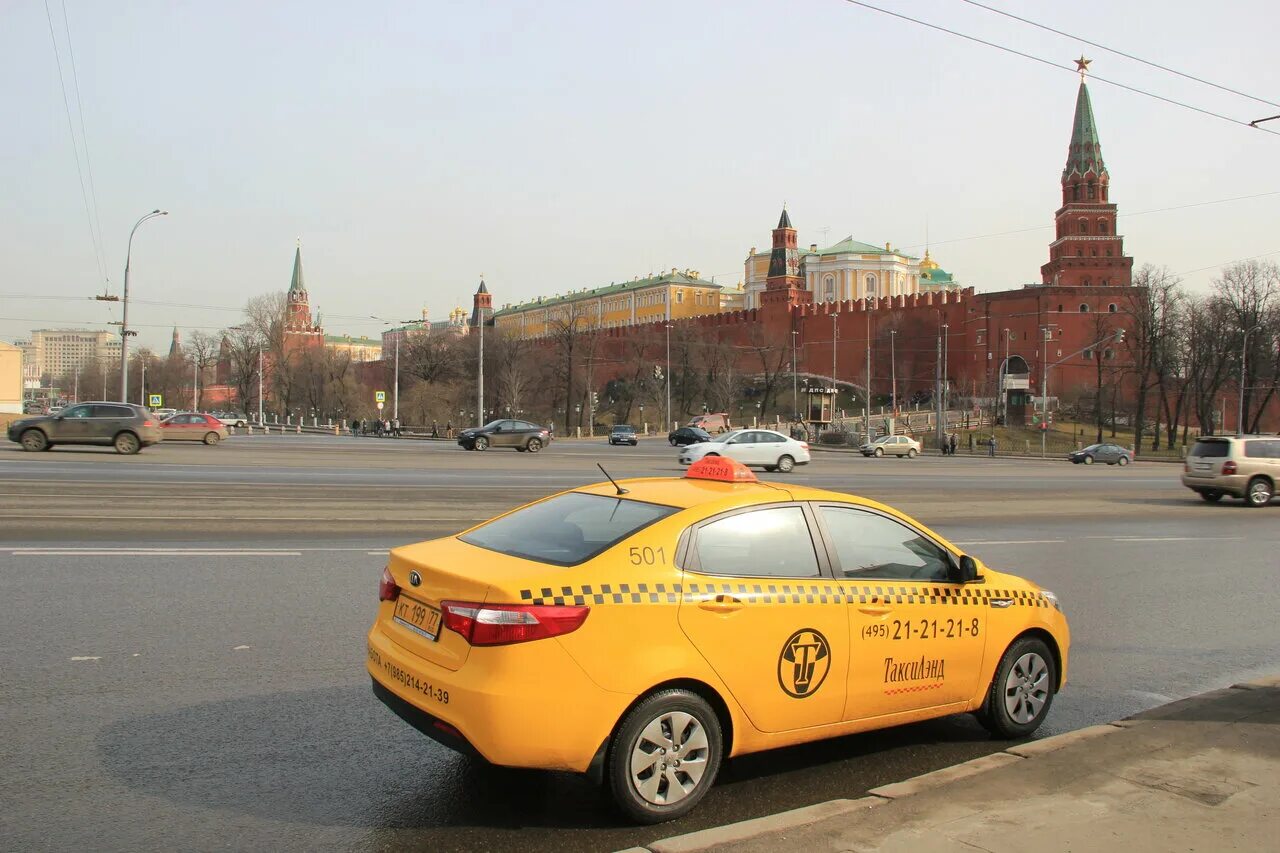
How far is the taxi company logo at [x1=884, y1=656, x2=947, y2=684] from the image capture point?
506 cm

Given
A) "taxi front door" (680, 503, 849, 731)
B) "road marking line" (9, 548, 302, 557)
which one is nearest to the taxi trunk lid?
"taxi front door" (680, 503, 849, 731)

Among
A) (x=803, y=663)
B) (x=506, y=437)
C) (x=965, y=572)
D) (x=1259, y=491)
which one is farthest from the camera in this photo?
(x=506, y=437)

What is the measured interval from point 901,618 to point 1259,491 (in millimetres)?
22323

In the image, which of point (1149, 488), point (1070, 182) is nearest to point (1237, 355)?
point (1070, 182)

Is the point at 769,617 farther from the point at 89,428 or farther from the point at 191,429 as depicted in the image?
the point at 191,429

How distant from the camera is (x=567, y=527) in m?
4.98

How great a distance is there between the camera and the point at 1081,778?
15.1 ft

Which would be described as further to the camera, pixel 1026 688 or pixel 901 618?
pixel 1026 688

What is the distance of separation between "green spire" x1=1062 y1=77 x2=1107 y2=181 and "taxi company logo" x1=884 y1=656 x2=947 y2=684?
112 metres

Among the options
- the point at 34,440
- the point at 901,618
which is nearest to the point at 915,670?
the point at 901,618

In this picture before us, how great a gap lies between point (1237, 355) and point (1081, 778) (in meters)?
88.1

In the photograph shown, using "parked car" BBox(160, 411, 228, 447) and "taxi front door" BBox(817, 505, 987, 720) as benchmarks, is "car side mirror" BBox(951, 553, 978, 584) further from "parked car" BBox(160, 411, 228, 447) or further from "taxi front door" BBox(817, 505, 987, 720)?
"parked car" BBox(160, 411, 228, 447)

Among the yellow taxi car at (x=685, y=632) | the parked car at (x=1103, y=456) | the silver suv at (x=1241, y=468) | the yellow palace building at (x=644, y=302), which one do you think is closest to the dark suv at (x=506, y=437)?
the silver suv at (x=1241, y=468)

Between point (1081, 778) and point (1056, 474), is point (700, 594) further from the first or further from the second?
point (1056, 474)
